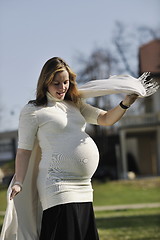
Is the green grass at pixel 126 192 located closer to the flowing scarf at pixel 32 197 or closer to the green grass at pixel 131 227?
the green grass at pixel 131 227

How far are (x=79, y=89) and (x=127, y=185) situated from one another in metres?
16.2

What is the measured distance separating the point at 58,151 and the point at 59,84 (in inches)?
15.8

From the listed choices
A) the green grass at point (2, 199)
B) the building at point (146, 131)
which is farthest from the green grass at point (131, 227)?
the building at point (146, 131)

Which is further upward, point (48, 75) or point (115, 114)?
point (48, 75)

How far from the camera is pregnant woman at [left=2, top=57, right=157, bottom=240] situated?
11.5ft

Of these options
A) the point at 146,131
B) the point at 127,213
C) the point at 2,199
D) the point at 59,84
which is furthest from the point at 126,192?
the point at 59,84

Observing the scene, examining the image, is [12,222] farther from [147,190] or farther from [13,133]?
[147,190]

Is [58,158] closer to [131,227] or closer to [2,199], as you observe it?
[131,227]

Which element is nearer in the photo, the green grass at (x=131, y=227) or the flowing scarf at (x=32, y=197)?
the flowing scarf at (x=32, y=197)

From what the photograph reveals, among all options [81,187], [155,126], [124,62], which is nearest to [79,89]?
[81,187]

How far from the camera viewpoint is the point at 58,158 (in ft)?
11.4

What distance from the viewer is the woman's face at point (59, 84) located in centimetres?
350

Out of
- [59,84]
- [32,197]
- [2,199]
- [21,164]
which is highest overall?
[59,84]

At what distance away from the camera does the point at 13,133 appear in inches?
561
